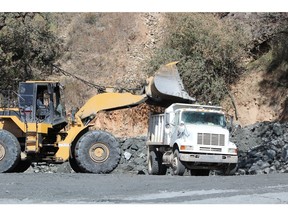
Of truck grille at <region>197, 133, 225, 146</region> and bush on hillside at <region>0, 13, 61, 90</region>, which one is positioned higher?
bush on hillside at <region>0, 13, 61, 90</region>

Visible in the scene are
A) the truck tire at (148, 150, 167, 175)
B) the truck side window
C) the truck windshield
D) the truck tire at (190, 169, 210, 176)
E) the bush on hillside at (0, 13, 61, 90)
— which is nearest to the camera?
the truck windshield

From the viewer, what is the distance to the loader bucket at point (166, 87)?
64.0 feet

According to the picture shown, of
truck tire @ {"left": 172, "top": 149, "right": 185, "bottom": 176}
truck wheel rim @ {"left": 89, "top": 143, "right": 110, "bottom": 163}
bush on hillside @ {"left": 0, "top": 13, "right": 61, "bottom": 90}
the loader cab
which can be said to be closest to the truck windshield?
truck tire @ {"left": 172, "top": 149, "right": 185, "bottom": 176}

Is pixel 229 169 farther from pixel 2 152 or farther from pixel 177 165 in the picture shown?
pixel 2 152

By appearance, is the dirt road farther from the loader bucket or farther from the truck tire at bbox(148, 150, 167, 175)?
the truck tire at bbox(148, 150, 167, 175)

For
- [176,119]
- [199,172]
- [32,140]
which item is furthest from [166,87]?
[32,140]

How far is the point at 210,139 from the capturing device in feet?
59.5

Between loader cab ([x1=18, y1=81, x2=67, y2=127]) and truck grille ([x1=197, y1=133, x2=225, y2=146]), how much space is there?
416cm

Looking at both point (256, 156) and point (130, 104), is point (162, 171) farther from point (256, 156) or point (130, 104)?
point (256, 156)

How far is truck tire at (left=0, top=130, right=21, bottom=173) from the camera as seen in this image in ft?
56.4

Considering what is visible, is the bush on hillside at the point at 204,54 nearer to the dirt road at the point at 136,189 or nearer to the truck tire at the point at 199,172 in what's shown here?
the truck tire at the point at 199,172

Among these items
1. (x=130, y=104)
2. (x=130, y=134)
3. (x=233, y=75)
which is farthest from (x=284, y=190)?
(x=233, y=75)

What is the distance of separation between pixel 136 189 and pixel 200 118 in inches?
207

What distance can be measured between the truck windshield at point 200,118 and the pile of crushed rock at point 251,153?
4.72 metres
